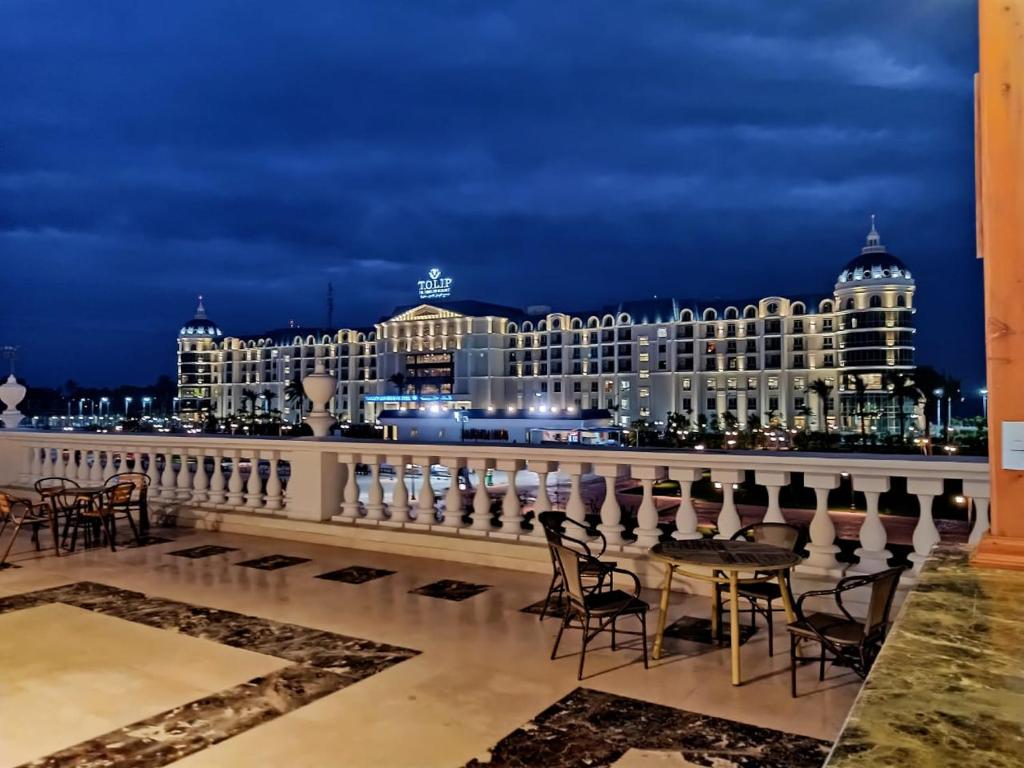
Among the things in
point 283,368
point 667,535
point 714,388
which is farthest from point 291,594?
point 283,368

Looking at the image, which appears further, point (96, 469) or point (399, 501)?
point (96, 469)

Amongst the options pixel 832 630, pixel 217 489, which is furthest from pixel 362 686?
pixel 217 489

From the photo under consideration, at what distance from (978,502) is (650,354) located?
103 meters

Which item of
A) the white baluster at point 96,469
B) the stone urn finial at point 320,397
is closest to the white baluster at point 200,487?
the white baluster at point 96,469

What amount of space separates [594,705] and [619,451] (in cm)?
286

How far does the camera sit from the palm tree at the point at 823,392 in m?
94.9

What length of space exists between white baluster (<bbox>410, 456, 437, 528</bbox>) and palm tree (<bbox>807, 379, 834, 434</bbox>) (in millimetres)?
93370

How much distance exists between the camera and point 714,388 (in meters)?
105

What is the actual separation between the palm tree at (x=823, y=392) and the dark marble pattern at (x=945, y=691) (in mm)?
97736

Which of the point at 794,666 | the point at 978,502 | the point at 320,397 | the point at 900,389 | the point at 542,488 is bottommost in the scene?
the point at 794,666

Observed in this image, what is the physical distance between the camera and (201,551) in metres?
8.34

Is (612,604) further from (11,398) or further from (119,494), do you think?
(11,398)

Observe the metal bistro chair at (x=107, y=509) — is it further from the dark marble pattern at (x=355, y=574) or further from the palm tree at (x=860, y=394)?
the palm tree at (x=860, y=394)

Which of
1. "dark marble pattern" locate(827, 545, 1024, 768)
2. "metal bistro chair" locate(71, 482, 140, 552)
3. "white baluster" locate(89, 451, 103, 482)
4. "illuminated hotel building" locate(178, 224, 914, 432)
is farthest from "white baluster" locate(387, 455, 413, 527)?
"illuminated hotel building" locate(178, 224, 914, 432)
